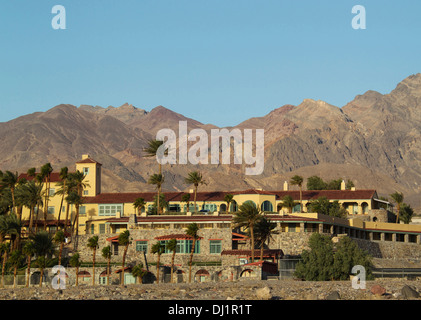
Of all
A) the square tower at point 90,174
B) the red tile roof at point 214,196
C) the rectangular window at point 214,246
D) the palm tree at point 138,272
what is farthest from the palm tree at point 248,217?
the square tower at point 90,174

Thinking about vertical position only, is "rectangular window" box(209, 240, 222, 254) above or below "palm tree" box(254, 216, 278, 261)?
below

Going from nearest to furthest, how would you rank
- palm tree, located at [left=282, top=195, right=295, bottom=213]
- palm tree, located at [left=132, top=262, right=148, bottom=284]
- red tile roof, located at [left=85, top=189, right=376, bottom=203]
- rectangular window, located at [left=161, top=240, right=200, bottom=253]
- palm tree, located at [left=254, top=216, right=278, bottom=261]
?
1. palm tree, located at [left=132, top=262, right=148, bottom=284]
2. palm tree, located at [left=254, top=216, right=278, bottom=261]
3. rectangular window, located at [left=161, top=240, right=200, bottom=253]
4. palm tree, located at [left=282, top=195, right=295, bottom=213]
5. red tile roof, located at [left=85, top=189, right=376, bottom=203]

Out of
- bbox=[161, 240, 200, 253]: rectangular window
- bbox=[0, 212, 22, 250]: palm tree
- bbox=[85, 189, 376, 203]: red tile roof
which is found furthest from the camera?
bbox=[85, 189, 376, 203]: red tile roof

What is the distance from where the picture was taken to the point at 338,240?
84.4 metres

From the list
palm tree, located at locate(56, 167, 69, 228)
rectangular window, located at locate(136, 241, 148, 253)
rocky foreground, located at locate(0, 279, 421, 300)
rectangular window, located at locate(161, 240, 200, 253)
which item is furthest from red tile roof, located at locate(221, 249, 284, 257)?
palm tree, located at locate(56, 167, 69, 228)

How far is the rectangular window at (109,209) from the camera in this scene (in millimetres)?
104213

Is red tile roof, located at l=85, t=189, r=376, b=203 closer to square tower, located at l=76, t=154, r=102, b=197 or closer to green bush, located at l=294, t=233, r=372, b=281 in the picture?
square tower, located at l=76, t=154, r=102, b=197

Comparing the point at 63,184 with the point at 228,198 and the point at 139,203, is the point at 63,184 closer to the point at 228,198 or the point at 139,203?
the point at 139,203

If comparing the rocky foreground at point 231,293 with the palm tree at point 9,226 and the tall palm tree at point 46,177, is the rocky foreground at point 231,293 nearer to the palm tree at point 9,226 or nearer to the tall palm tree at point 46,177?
the palm tree at point 9,226

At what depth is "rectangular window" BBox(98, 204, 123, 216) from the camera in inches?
4103

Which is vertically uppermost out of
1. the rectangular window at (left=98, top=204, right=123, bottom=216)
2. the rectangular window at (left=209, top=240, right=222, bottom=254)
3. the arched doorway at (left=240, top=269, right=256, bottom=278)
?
the rectangular window at (left=98, top=204, right=123, bottom=216)
